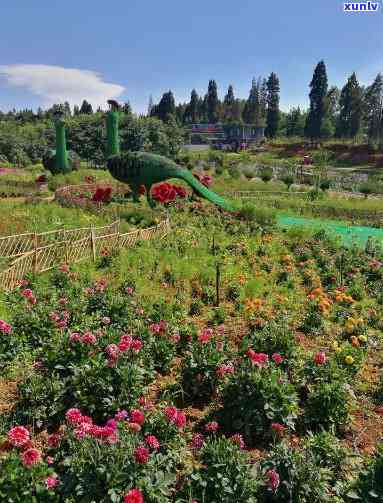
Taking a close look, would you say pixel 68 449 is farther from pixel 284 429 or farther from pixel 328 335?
pixel 328 335

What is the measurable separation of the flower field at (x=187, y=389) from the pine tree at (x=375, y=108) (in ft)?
238

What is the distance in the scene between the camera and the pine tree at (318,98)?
67.6 m

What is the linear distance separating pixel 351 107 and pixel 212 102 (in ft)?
129

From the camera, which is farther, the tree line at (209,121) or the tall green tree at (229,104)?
the tall green tree at (229,104)

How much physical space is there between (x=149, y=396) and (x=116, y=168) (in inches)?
578

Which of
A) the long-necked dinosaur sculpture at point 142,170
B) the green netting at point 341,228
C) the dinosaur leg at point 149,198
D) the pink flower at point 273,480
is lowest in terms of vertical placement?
the green netting at point 341,228

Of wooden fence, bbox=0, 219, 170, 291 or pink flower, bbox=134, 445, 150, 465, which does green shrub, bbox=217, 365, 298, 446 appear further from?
wooden fence, bbox=0, 219, 170, 291

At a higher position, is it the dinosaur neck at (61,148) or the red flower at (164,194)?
the dinosaur neck at (61,148)

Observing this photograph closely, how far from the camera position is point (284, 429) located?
454 centimetres

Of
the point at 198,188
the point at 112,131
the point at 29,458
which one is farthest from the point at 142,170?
the point at 29,458

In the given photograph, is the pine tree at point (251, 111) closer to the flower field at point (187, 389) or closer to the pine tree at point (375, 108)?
the pine tree at point (375, 108)

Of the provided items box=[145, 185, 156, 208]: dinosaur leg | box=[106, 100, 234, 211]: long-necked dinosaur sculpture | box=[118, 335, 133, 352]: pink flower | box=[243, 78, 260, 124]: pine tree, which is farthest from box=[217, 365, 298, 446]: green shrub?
box=[243, 78, 260, 124]: pine tree

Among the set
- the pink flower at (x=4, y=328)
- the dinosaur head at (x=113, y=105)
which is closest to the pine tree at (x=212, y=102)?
the dinosaur head at (x=113, y=105)

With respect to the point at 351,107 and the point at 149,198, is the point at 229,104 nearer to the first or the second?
the point at 351,107
